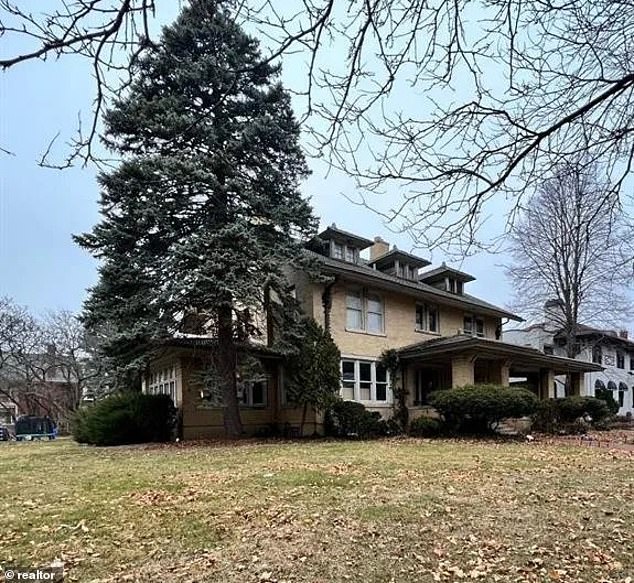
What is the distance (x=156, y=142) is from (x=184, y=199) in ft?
6.97

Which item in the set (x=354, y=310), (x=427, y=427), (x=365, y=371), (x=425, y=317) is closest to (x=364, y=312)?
(x=354, y=310)

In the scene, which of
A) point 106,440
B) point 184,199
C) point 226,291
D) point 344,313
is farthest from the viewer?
point 344,313

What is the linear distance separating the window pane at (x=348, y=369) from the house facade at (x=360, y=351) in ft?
0.12

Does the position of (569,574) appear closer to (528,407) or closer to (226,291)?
(226,291)

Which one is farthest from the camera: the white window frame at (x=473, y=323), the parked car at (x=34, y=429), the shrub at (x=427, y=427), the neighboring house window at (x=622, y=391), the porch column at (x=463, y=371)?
the neighboring house window at (x=622, y=391)

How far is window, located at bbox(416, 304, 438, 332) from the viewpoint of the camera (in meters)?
22.8

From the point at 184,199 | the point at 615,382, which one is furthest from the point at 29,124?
the point at 615,382

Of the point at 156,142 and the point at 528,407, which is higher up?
the point at 156,142

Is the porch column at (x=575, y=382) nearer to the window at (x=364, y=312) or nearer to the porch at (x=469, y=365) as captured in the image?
the porch at (x=469, y=365)

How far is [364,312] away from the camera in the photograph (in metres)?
20.4

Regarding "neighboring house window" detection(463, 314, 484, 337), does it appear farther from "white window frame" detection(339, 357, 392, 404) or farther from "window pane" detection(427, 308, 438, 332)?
"white window frame" detection(339, 357, 392, 404)

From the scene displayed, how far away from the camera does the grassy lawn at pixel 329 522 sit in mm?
4543

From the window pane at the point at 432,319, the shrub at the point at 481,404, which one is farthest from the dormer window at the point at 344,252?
the shrub at the point at 481,404

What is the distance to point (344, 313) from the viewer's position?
64.6 ft
